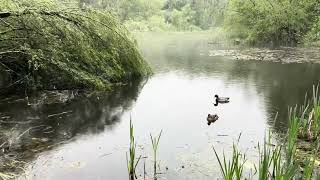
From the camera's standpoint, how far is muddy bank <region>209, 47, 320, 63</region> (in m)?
23.5

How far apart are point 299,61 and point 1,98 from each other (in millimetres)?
15699

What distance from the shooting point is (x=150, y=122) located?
11.5 meters

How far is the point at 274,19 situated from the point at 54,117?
23.1 m

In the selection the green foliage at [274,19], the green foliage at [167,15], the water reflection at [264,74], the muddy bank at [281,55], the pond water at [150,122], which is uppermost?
the green foliage at [167,15]

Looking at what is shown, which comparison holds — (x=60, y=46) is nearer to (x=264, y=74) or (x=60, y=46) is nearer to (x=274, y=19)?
(x=264, y=74)

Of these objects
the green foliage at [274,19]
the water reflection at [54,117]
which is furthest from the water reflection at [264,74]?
the green foliage at [274,19]

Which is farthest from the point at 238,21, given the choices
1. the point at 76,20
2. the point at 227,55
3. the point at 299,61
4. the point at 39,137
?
the point at 39,137

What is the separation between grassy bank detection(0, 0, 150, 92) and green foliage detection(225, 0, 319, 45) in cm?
1791

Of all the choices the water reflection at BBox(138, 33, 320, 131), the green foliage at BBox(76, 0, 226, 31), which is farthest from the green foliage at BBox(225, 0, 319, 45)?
the green foliage at BBox(76, 0, 226, 31)

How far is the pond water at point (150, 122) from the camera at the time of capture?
8297 mm

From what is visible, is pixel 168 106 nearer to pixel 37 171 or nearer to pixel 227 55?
pixel 37 171

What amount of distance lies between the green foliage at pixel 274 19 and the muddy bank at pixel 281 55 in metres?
2.27

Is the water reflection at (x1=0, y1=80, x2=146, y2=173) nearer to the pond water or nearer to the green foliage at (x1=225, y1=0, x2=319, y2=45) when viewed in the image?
the pond water

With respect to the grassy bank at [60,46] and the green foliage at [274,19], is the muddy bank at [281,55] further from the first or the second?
the grassy bank at [60,46]
